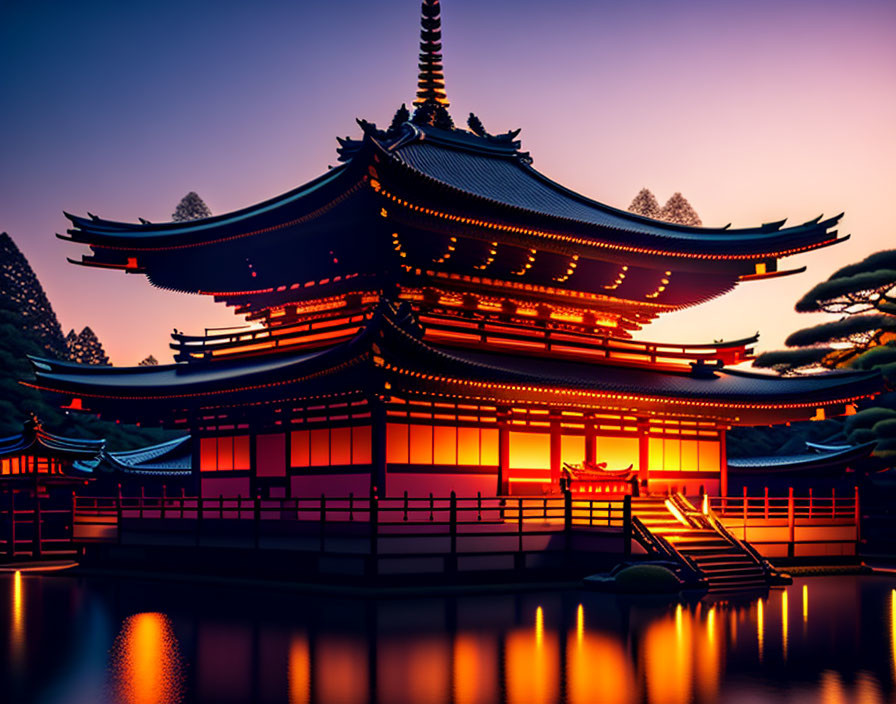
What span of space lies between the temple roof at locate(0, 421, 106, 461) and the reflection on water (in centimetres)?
1977

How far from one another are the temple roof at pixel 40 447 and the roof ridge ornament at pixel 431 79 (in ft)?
58.2

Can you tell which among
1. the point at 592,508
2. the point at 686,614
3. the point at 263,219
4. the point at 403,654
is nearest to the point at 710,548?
the point at 592,508

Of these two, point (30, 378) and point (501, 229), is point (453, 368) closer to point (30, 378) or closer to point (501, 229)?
point (501, 229)

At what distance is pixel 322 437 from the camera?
31531 millimetres

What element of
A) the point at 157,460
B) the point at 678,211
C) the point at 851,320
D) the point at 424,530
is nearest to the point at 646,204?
the point at 678,211

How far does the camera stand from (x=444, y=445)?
30.8 m

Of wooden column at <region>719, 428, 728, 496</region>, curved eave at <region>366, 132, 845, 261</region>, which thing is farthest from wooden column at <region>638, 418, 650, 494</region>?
curved eave at <region>366, 132, 845, 261</region>

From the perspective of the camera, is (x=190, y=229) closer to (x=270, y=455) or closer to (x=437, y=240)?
(x=270, y=455)

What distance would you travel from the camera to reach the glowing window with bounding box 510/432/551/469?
107 ft

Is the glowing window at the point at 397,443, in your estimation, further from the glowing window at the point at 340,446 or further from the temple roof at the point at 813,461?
the temple roof at the point at 813,461

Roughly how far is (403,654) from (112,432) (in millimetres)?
48905

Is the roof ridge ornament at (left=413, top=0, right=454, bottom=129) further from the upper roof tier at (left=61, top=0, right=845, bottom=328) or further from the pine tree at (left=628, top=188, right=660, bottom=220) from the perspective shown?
the pine tree at (left=628, top=188, right=660, bottom=220)

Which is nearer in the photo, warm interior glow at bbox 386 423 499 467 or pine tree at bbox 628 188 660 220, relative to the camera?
warm interior glow at bbox 386 423 499 467

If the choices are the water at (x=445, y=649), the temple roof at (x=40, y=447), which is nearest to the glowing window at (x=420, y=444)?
the water at (x=445, y=649)
